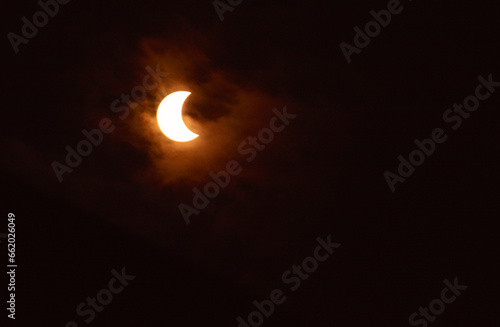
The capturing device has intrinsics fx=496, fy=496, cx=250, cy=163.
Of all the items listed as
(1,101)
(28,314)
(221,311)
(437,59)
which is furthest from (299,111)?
(28,314)

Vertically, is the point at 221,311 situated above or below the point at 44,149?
below

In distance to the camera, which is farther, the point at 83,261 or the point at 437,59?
the point at 83,261

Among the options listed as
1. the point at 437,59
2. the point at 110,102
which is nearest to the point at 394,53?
the point at 437,59

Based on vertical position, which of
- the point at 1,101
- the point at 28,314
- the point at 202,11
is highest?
the point at 1,101

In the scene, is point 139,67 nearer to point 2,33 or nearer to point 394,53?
point 2,33

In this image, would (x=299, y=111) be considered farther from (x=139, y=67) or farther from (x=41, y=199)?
(x=41, y=199)

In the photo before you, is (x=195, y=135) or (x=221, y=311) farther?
(x=221, y=311)
